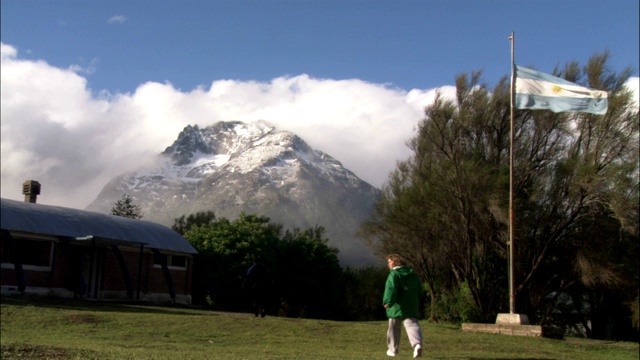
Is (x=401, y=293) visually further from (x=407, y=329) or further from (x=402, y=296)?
(x=407, y=329)

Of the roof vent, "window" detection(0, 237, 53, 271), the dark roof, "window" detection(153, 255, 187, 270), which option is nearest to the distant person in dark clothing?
the dark roof

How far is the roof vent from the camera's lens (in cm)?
3500

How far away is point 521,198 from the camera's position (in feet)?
87.5

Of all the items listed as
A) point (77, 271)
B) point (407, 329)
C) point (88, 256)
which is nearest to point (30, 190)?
point (88, 256)

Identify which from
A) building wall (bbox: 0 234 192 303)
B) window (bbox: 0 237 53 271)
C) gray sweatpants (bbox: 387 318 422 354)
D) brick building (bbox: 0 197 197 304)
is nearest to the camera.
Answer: gray sweatpants (bbox: 387 318 422 354)

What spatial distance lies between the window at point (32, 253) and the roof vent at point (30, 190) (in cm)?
675

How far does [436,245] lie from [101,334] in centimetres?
1500

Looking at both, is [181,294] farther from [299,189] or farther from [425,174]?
[299,189]

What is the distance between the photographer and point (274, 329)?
1781 centimetres

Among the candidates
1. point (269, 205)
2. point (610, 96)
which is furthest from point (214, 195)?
point (610, 96)

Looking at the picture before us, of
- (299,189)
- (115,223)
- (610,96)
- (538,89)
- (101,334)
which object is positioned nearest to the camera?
(101,334)

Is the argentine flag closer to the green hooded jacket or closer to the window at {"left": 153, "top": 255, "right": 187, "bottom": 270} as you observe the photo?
the green hooded jacket

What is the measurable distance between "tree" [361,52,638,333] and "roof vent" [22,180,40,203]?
1745cm

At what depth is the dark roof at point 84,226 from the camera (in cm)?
2823
